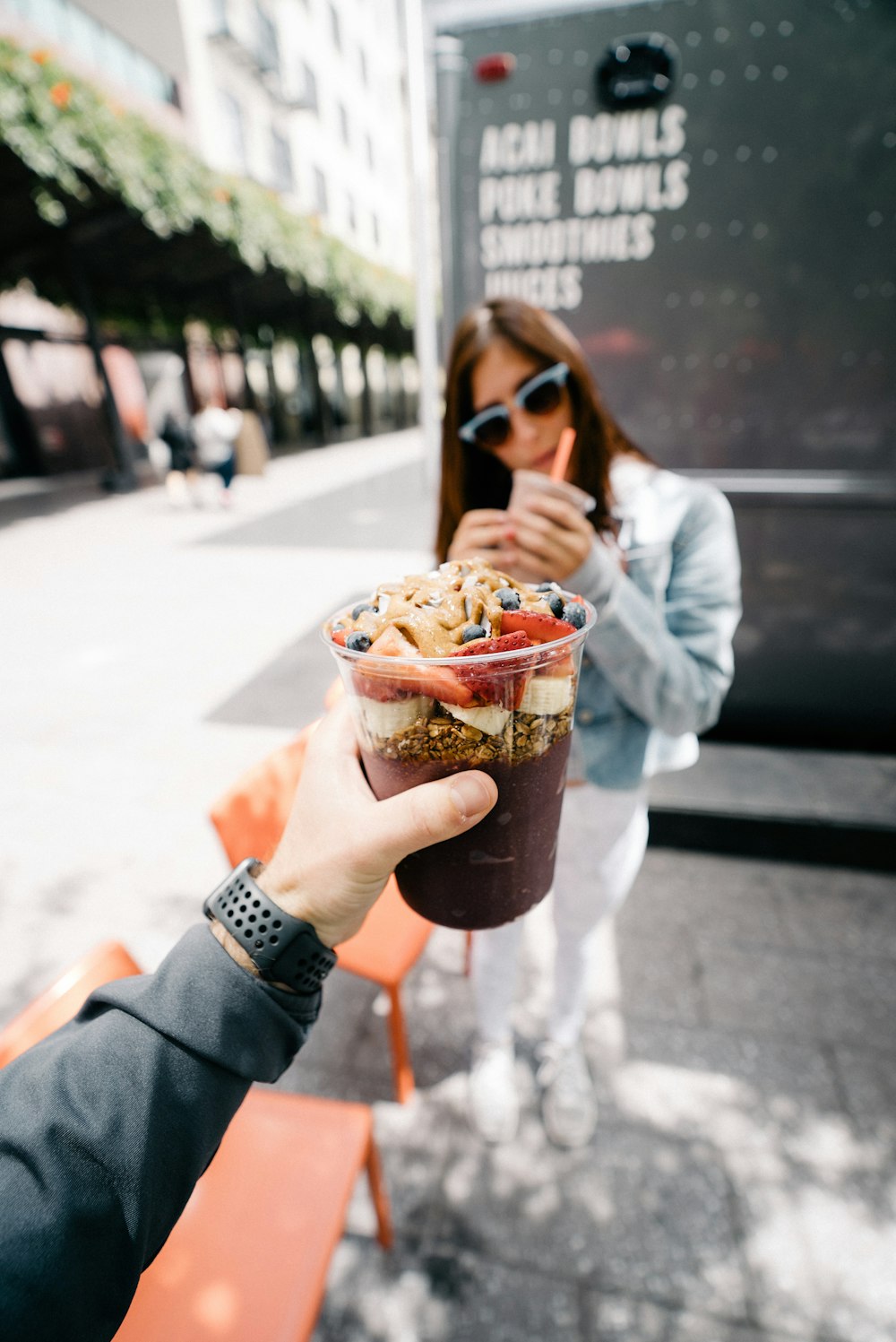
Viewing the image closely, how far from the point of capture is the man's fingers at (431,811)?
82cm

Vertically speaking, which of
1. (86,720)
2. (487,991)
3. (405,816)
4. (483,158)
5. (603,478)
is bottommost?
(86,720)

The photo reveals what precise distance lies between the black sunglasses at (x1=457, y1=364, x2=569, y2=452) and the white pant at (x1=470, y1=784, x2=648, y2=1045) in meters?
0.96

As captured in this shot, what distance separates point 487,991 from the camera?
2062 mm

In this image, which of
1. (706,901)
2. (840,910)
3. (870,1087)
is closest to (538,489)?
(870,1087)

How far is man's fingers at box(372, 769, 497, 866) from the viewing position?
0.82 metres

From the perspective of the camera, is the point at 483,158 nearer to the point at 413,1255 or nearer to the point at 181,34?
the point at 413,1255

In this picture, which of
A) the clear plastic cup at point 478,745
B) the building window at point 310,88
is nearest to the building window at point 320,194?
the building window at point 310,88

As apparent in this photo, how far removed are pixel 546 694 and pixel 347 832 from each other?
12.5 inches

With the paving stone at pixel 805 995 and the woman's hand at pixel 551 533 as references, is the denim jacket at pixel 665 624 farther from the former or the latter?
the paving stone at pixel 805 995

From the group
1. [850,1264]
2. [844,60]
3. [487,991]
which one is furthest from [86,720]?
[844,60]

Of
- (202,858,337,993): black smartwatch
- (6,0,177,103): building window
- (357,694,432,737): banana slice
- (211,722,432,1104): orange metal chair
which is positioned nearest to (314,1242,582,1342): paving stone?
(211,722,432,1104): orange metal chair

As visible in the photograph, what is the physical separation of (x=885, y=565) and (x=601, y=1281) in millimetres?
3190

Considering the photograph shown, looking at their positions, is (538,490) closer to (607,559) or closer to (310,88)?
(607,559)

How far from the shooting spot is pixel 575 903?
1931 mm
